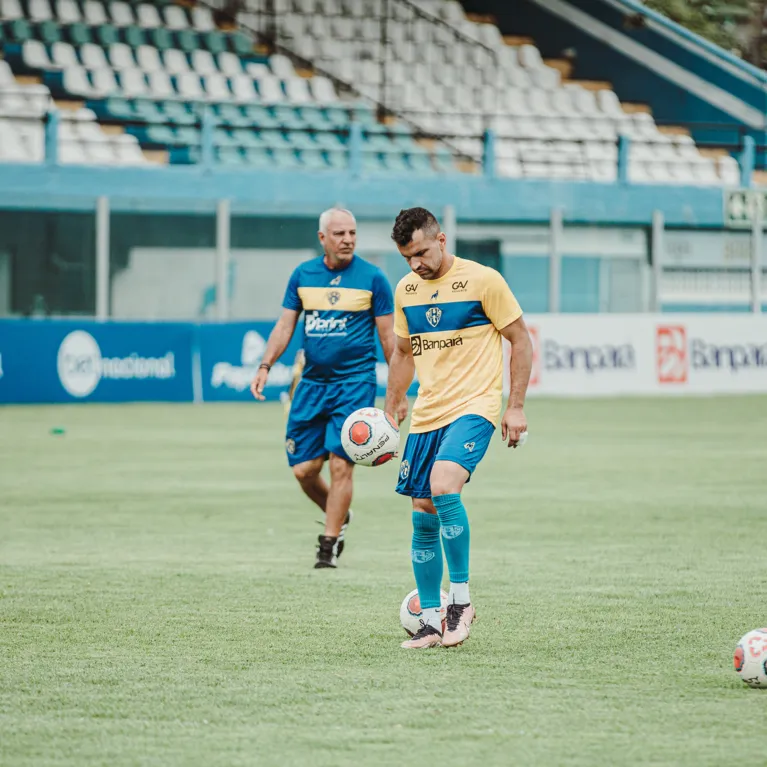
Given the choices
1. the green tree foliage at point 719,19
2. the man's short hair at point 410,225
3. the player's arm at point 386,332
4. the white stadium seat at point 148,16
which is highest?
the green tree foliage at point 719,19

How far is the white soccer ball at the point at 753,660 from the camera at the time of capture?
585 centimetres

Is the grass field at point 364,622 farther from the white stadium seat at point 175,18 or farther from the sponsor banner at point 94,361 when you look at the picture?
the white stadium seat at point 175,18

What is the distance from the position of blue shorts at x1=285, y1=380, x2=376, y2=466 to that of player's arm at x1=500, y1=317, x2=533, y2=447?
2536 millimetres

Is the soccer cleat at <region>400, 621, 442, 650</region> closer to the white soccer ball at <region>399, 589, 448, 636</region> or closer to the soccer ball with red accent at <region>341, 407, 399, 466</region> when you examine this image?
the white soccer ball at <region>399, 589, 448, 636</region>

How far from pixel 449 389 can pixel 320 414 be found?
267 centimetres

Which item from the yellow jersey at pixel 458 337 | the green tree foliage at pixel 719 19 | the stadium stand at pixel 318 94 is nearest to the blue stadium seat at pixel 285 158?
the stadium stand at pixel 318 94

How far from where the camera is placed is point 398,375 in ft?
25.0

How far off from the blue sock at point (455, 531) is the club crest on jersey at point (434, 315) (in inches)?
31.5

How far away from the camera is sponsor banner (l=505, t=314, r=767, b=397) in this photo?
26688mm

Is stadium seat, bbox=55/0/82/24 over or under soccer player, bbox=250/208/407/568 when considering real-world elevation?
over

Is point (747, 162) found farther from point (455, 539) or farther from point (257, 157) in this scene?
point (455, 539)

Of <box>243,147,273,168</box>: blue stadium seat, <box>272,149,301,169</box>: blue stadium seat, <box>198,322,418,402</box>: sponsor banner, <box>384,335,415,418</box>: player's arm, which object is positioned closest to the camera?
<box>384,335,415,418</box>: player's arm

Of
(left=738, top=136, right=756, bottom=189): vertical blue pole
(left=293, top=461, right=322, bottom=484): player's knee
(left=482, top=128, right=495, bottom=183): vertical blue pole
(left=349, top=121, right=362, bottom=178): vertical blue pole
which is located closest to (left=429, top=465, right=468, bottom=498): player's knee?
(left=293, top=461, right=322, bottom=484): player's knee

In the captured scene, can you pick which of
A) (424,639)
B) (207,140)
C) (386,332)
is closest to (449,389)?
(424,639)
